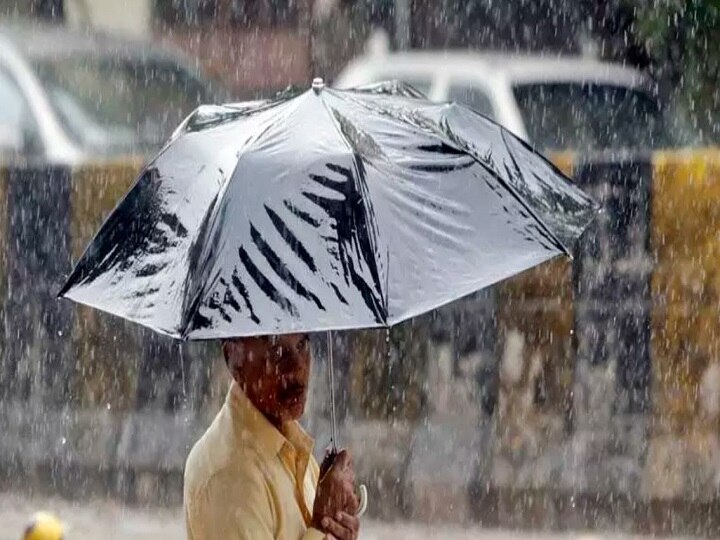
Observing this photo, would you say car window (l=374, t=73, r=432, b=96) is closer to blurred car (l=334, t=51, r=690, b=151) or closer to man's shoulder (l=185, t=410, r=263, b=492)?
blurred car (l=334, t=51, r=690, b=151)

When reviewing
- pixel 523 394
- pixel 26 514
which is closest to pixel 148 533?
pixel 26 514

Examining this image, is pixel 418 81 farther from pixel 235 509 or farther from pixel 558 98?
pixel 235 509

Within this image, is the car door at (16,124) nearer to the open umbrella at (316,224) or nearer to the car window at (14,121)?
the car window at (14,121)

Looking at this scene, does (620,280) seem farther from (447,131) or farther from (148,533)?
(447,131)

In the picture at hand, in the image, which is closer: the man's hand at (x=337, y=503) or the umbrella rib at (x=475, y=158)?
the man's hand at (x=337, y=503)

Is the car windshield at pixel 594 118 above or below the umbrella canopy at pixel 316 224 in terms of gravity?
above

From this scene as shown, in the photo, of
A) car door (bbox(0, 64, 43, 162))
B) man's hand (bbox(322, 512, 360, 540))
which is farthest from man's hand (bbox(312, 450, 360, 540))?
car door (bbox(0, 64, 43, 162))

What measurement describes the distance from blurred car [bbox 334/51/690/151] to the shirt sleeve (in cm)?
865

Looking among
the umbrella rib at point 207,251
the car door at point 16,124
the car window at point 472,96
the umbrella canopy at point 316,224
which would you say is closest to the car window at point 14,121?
the car door at point 16,124

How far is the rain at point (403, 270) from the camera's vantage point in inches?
144

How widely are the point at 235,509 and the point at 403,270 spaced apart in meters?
0.56

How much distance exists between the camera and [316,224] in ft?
→ 11.9

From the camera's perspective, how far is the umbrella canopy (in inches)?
140

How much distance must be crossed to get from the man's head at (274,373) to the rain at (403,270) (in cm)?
8
